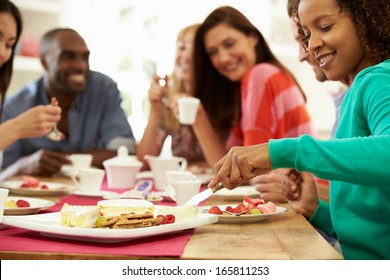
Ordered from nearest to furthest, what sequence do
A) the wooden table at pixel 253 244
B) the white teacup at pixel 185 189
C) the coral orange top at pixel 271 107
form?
1. the wooden table at pixel 253 244
2. the white teacup at pixel 185 189
3. the coral orange top at pixel 271 107

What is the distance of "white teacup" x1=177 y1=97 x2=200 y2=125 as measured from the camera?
2.07 metres

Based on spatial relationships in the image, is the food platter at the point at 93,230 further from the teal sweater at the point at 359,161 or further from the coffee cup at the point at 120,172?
the coffee cup at the point at 120,172

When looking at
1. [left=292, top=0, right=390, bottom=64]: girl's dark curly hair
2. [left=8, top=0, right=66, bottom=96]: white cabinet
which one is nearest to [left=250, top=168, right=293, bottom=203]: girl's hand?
[left=292, top=0, right=390, bottom=64]: girl's dark curly hair

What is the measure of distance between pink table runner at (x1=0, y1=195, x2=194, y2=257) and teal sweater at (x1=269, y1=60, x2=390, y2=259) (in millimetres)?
216

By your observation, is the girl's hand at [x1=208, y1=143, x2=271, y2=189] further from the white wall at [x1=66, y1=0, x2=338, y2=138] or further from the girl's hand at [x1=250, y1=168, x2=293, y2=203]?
the white wall at [x1=66, y1=0, x2=338, y2=138]

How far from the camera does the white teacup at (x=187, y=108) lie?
6.79 feet

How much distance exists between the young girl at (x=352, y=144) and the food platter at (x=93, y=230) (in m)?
0.11

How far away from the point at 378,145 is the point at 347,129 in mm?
207

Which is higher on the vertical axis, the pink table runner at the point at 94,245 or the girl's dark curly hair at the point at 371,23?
the girl's dark curly hair at the point at 371,23

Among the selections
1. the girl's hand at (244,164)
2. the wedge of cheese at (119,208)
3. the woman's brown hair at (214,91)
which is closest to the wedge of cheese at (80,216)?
→ the wedge of cheese at (119,208)

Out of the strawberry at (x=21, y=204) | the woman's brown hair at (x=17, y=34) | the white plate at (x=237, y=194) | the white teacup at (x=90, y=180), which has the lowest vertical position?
the white plate at (x=237, y=194)

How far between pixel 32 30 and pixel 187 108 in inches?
80.1
